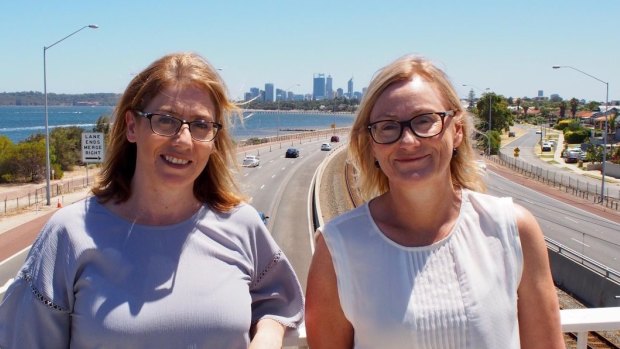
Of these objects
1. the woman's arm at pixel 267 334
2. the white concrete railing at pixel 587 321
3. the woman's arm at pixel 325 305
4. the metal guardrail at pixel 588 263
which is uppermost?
the woman's arm at pixel 325 305

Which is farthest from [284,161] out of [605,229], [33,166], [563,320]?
[563,320]

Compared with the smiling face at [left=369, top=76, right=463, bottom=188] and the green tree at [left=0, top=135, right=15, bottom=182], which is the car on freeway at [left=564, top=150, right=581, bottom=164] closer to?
the green tree at [left=0, top=135, right=15, bottom=182]

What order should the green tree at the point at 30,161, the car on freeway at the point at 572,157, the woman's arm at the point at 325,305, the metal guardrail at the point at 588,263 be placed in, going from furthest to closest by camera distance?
1. the car on freeway at the point at 572,157
2. the green tree at the point at 30,161
3. the metal guardrail at the point at 588,263
4. the woman's arm at the point at 325,305

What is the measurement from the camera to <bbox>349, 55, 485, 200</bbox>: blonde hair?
2604 mm

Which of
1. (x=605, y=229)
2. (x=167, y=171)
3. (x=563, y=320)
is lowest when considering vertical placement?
(x=605, y=229)

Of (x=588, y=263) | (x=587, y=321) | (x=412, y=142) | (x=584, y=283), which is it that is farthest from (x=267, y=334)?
(x=588, y=263)

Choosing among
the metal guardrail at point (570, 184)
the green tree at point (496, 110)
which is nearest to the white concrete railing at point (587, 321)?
the metal guardrail at point (570, 184)

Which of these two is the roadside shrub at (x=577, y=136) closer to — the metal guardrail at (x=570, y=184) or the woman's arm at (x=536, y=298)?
the metal guardrail at (x=570, y=184)

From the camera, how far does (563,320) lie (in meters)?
3.09

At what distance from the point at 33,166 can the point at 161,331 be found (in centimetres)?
4759

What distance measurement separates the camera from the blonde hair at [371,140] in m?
2.60

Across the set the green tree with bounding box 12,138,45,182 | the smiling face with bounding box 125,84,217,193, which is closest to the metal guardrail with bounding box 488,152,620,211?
the smiling face with bounding box 125,84,217,193

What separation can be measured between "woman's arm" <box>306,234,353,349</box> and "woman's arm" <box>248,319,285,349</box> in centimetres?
19

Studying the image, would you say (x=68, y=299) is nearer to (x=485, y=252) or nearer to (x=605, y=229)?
(x=485, y=252)
